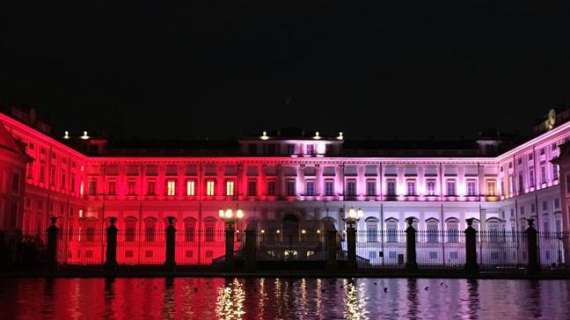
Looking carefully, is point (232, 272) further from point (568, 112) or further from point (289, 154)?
point (289, 154)

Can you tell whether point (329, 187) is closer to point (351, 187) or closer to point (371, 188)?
point (351, 187)

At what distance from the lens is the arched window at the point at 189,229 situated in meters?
64.6

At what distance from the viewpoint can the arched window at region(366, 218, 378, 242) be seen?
64.2 m

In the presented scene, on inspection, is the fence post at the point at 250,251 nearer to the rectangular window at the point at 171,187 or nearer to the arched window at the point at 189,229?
the arched window at the point at 189,229

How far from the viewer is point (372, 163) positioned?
218 feet

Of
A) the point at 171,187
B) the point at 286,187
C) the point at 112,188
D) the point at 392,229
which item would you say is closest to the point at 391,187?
the point at 392,229

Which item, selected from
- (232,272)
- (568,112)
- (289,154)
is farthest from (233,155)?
(232,272)

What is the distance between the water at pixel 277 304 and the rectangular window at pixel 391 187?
4607 centimetres

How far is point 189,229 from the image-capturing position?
6550cm

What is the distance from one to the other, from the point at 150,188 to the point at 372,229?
20.8m

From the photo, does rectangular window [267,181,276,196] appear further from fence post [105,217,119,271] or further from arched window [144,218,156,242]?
fence post [105,217,119,271]

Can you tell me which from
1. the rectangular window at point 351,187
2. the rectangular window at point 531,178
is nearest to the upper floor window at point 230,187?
the rectangular window at point 351,187

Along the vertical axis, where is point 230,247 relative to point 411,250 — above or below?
above

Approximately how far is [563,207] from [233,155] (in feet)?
103
